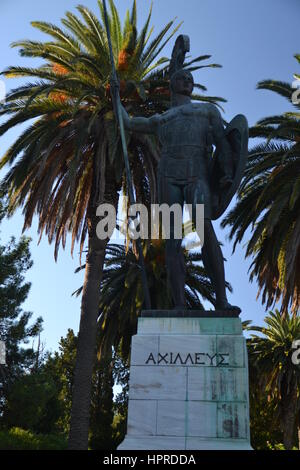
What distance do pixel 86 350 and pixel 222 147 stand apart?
383 inches

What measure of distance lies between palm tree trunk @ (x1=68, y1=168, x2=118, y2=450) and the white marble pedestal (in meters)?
9.51

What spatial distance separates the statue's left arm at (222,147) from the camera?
244 inches

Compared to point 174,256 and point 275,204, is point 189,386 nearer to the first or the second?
point 174,256

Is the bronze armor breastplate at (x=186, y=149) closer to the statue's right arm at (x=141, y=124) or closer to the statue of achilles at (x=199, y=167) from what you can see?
the statue of achilles at (x=199, y=167)

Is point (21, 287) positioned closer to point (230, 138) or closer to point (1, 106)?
point (1, 106)

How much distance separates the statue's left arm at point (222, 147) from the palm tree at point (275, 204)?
9.08 m

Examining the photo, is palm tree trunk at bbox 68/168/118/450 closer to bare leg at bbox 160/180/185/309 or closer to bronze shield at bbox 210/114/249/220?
bare leg at bbox 160/180/185/309

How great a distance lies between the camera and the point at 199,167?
20.6ft

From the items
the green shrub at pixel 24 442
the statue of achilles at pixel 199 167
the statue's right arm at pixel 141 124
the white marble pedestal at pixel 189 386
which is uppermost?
the statue's right arm at pixel 141 124

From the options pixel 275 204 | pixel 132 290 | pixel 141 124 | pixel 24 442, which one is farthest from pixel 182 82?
→ pixel 132 290

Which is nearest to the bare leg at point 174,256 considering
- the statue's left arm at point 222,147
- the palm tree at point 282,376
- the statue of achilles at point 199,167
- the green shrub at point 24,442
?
the statue of achilles at point 199,167

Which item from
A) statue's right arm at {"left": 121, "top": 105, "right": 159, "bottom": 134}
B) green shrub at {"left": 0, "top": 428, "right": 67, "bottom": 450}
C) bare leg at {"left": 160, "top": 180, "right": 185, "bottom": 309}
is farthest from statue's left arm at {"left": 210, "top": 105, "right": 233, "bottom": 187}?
green shrub at {"left": 0, "top": 428, "right": 67, "bottom": 450}

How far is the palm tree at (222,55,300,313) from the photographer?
15758 millimetres

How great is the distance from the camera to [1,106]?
1645cm
